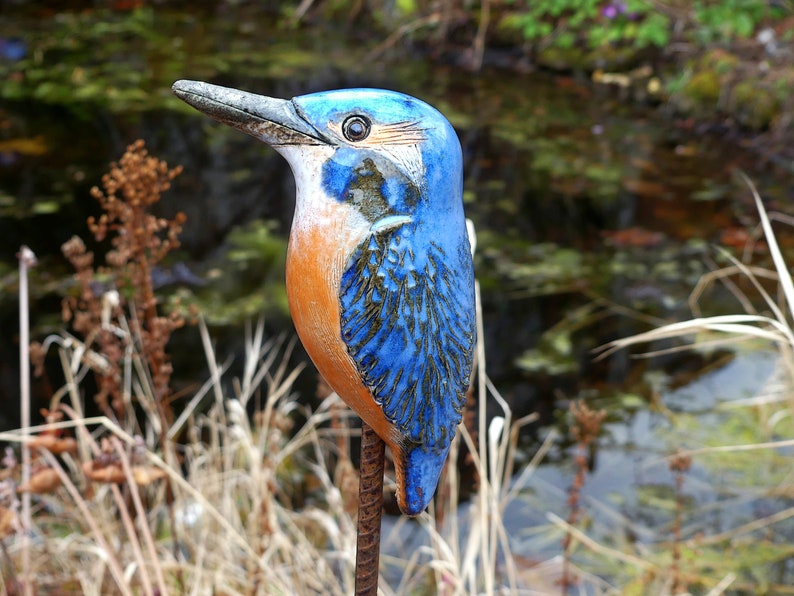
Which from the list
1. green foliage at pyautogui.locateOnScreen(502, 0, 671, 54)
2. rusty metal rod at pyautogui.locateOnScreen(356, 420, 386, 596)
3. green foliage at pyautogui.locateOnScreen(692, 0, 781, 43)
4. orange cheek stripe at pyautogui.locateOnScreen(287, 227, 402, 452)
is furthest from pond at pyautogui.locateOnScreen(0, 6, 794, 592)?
orange cheek stripe at pyautogui.locateOnScreen(287, 227, 402, 452)

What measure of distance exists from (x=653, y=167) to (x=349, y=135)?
3.66 m

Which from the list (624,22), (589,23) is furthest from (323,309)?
(589,23)

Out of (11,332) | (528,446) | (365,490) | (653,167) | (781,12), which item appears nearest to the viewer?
(365,490)

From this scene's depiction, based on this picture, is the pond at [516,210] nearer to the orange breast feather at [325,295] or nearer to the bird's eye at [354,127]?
the orange breast feather at [325,295]

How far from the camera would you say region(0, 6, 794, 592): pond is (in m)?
2.70

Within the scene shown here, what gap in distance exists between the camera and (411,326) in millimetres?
842

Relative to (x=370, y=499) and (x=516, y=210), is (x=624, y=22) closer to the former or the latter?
(x=516, y=210)

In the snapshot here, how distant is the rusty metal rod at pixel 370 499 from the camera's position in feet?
3.04

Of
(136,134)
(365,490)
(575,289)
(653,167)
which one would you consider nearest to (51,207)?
(136,134)

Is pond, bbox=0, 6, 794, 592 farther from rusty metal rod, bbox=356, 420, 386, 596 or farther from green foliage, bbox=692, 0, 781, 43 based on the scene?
rusty metal rod, bbox=356, 420, 386, 596

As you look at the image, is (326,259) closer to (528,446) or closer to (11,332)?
(528,446)

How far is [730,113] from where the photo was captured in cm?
462

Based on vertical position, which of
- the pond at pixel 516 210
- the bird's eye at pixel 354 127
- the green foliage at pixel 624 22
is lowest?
the pond at pixel 516 210

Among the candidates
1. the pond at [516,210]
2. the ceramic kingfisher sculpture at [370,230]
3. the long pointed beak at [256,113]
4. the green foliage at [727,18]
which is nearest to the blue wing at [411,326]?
the ceramic kingfisher sculpture at [370,230]
